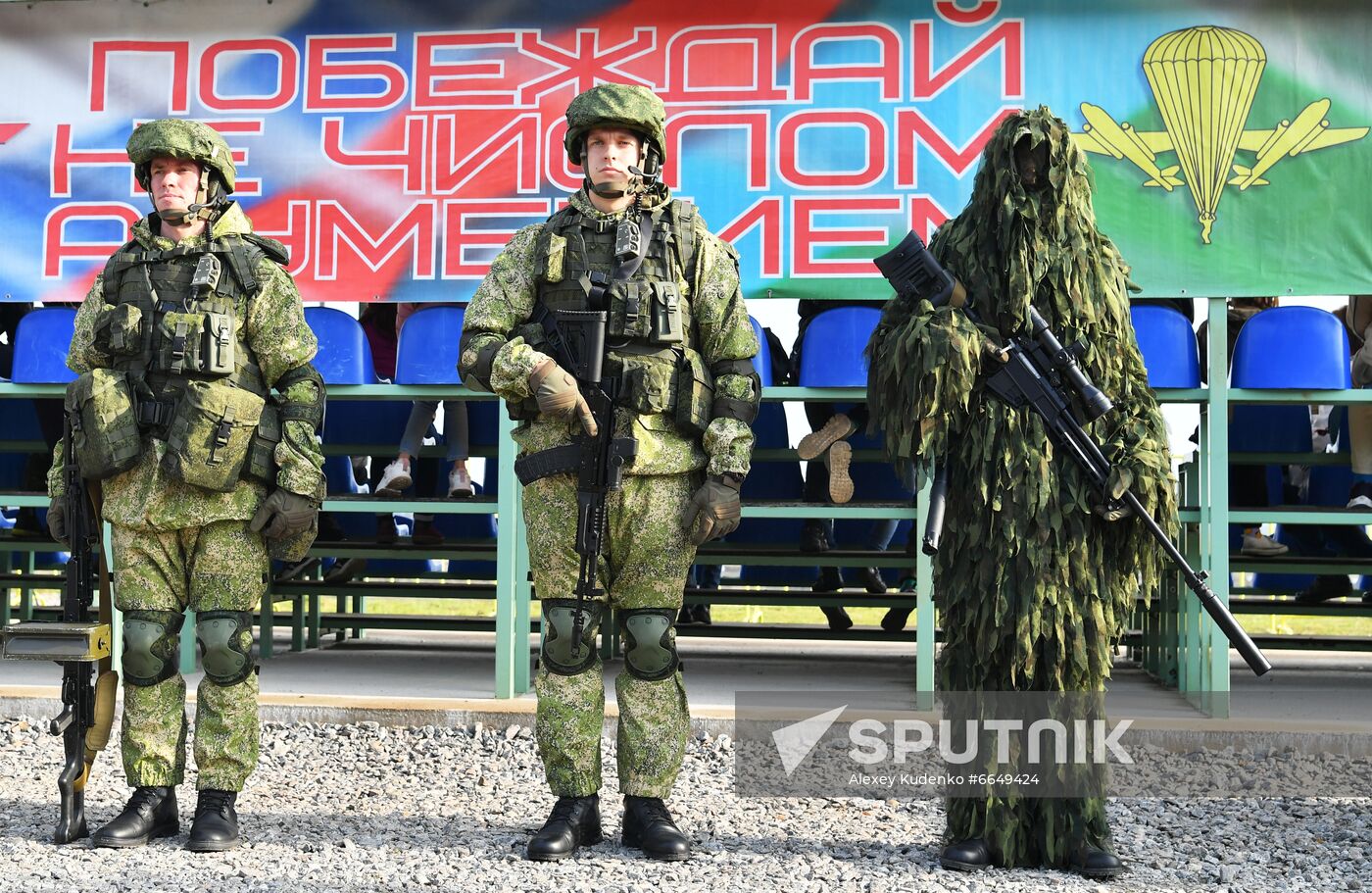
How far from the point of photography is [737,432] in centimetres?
363

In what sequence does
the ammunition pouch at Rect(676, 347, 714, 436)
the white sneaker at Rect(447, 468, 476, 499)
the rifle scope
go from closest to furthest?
the rifle scope < the ammunition pouch at Rect(676, 347, 714, 436) < the white sneaker at Rect(447, 468, 476, 499)

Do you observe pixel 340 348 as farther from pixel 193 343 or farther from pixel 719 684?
pixel 719 684

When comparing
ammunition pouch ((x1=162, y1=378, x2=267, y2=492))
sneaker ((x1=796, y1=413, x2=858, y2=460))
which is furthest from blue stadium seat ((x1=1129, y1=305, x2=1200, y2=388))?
ammunition pouch ((x1=162, y1=378, x2=267, y2=492))

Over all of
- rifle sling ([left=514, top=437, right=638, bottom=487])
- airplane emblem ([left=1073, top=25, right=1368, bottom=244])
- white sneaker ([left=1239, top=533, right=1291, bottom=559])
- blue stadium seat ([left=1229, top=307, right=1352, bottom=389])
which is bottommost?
white sneaker ([left=1239, top=533, right=1291, bottom=559])

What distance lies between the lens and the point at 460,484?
19.8ft

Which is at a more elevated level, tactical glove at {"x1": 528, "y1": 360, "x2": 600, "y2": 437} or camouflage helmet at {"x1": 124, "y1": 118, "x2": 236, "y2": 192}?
camouflage helmet at {"x1": 124, "y1": 118, "x2": 236, "y2": 192}

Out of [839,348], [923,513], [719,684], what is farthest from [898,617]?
[839,348]

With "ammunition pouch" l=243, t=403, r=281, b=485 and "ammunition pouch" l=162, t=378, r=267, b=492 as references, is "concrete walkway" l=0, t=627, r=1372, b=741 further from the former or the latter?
"ammunition pouch" l=162, t=378, r=267, b=492

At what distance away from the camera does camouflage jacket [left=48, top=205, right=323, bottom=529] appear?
3.69m

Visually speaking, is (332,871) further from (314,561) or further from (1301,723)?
(314,561)

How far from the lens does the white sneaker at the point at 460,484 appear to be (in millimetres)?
5992

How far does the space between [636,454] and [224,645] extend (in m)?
1.20

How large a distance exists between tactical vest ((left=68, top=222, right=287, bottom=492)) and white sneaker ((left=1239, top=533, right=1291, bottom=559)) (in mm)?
4453

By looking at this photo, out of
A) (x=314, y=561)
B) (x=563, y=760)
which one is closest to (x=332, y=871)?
(x=563, y=760)
